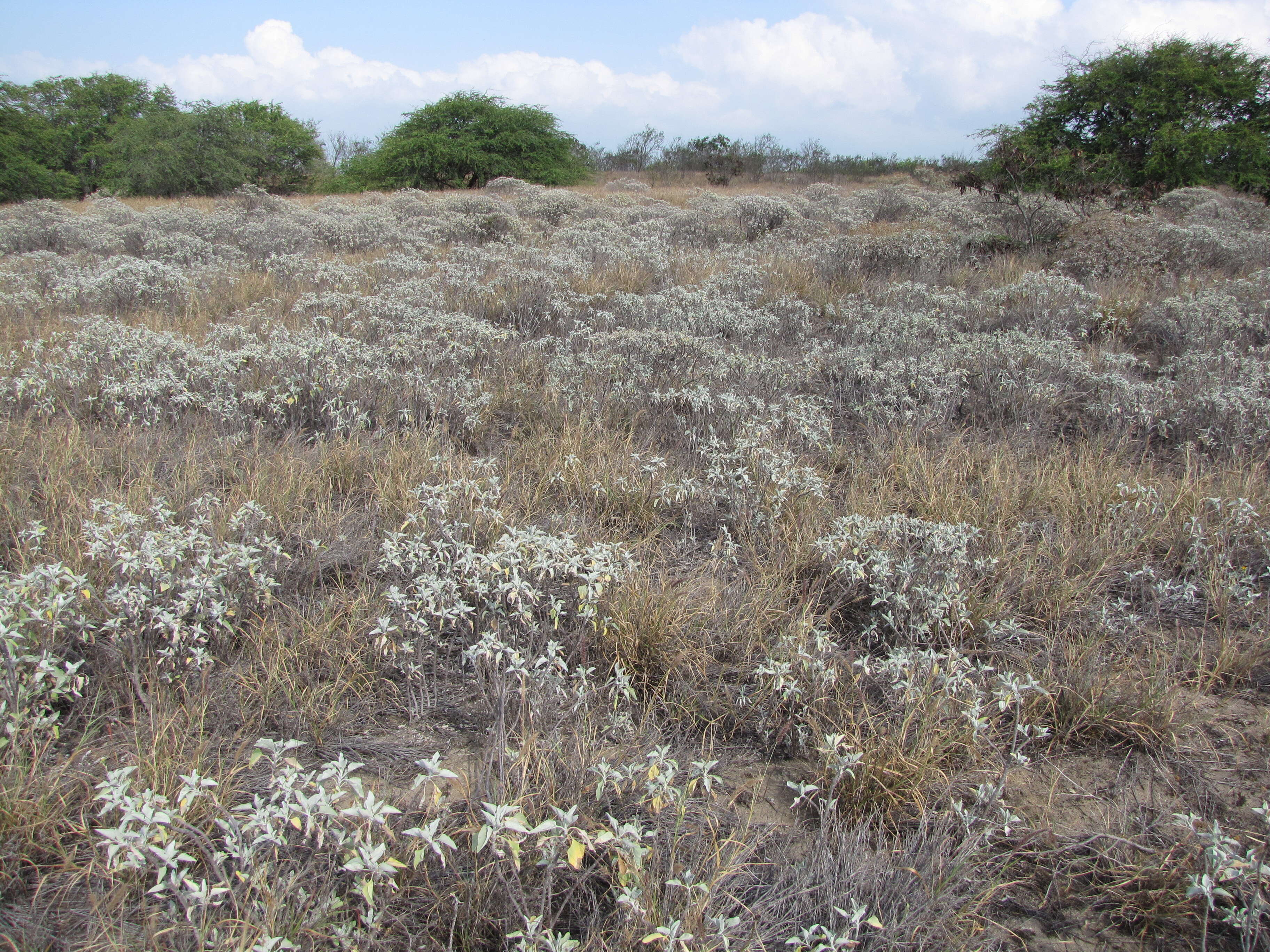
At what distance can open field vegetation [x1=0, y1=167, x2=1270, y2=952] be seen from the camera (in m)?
1.63

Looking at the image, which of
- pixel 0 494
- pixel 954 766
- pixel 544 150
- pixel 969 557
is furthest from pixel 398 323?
pixel 544 150

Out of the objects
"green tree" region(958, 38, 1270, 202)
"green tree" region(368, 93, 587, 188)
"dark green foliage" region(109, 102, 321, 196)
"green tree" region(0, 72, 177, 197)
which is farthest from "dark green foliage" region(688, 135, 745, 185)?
"green tree" region(0, 72, 177, 197)

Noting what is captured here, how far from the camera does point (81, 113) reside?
31281 mm

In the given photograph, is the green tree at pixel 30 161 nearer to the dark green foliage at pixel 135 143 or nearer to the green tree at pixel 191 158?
the dark green foliage at pixel 135 143

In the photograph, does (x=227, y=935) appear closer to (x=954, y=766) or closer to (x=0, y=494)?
(x=954, y=766)

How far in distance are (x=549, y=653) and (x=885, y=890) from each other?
116 cm

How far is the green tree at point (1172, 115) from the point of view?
15539 millimetres

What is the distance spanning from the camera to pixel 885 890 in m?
1.69

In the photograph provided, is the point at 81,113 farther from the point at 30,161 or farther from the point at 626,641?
the point at 626,641

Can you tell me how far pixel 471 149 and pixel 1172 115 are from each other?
21.5 meters

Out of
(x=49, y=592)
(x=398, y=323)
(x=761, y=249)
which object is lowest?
(x=49, y=592)

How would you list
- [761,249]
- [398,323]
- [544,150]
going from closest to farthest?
[398,323]
[761,249]
[544,150]

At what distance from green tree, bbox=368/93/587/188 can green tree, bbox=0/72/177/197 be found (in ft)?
35.9

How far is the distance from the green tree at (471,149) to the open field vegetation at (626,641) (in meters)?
21.9
